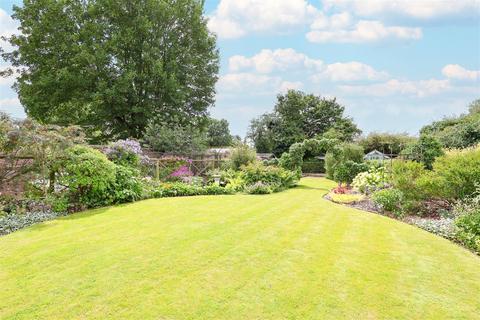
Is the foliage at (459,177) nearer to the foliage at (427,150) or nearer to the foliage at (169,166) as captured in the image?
the foliage at (427,150)

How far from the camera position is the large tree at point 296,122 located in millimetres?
39062

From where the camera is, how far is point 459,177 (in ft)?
28.0

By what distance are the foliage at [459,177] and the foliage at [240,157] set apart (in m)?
10.8

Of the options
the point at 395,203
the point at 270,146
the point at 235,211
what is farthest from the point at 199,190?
the point at 270,146

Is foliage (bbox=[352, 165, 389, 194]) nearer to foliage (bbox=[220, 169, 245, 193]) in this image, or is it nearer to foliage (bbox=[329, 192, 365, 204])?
foliage (bbox=[329, 192, 365, 204])

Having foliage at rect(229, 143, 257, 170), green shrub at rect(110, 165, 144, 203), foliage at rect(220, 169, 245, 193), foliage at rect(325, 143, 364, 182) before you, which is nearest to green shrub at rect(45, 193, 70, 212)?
green shrub at rect(110, 165, 144, 203)

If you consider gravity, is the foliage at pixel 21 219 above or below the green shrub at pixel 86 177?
below

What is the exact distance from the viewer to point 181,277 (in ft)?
14.1

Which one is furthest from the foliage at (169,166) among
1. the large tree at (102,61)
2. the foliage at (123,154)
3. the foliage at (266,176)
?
the large tree at (102,61)

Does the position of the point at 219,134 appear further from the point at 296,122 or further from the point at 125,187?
the point at 125,187

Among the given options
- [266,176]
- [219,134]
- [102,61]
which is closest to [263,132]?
[219,134]

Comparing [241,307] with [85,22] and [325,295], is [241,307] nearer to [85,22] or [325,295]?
Answer: [325,295]

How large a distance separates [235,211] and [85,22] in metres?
17.5

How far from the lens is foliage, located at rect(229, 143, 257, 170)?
1884cm
